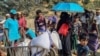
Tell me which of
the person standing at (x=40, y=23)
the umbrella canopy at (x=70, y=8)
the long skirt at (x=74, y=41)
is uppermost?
the umbrella canopy at (x=70, y=8)

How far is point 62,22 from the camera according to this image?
1055 centimetres

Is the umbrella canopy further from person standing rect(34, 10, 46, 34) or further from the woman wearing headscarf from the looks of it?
the woman wearing headscarf

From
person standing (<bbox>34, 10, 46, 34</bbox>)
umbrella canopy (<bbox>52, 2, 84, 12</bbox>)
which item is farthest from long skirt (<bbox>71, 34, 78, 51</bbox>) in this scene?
person standing (<bbox>34, 10, 46, 34</bbox>)

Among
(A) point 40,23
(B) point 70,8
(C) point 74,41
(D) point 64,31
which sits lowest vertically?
(C) point 74,41

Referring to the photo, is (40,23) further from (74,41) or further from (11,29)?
(11,29)

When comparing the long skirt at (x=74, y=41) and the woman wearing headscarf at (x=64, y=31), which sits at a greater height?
the woman wearing headscarf at (x=64, y=31)

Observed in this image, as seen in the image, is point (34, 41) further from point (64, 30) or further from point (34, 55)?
point (64, 30)

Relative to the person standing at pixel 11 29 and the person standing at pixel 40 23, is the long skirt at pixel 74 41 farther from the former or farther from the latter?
the person standing at pixel 11 29

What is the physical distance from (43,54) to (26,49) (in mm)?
409

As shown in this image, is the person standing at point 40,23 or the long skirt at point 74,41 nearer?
the person standing at point 40,23

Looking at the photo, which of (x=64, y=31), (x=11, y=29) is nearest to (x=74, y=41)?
(x=64, y=31)

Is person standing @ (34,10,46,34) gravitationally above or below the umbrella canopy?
below

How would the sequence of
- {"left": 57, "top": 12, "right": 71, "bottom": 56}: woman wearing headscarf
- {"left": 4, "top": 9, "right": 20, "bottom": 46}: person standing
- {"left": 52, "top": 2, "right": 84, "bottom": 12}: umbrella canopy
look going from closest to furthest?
{"left": 57, "top": 12, "right": 71, "bottom": 56}: woman wearing headscarf < {"left": 4, "top": 9, "right": 20, "bottom": 46}: person standing < {"left": 52, "top": 2, "right": 84, "bottom": 12}: umbrella canopy

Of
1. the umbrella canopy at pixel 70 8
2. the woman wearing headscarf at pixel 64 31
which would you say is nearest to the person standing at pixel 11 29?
the woman wearing headscarf at pixel 64 31
